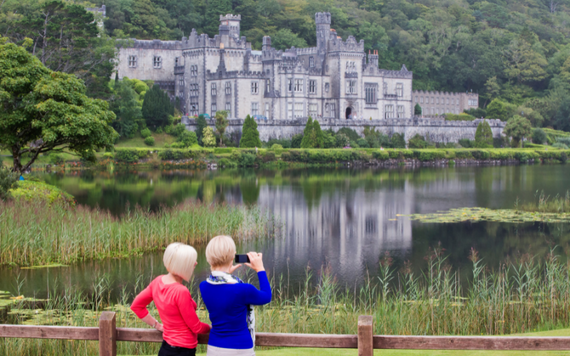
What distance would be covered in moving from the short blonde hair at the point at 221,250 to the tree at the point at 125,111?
55.4 m

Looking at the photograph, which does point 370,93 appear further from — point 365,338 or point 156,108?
point 365,338

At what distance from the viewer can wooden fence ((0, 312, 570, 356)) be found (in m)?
7.18

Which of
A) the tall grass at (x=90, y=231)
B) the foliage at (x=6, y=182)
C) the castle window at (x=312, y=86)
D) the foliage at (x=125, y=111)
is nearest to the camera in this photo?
the tall grass at (x=90, y=231)

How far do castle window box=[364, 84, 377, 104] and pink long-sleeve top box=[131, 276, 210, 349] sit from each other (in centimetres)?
7102

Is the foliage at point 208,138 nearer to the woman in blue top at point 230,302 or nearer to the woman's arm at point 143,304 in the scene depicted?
the woman's arm at point 143,304

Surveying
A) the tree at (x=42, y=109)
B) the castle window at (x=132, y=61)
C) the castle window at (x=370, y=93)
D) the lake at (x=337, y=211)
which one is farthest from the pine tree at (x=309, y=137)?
the tree at (x=42, y=109)

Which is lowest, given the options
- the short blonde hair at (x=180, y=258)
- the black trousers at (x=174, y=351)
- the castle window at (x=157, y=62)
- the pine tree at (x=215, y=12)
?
the black trousers at (x=174, y=351)

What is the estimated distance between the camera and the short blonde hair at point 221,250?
22.2 feet

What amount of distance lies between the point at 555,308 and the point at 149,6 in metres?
80.3

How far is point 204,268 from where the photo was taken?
19.4 m

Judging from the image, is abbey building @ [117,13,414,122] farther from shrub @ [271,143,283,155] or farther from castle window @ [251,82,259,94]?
shrub @ [271,143,283,155]

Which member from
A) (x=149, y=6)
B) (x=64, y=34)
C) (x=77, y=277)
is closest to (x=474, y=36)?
(x=149, y=6)

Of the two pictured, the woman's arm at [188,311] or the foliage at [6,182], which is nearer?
the woman's arm at [188,311]

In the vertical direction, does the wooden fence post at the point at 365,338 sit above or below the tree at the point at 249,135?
below
